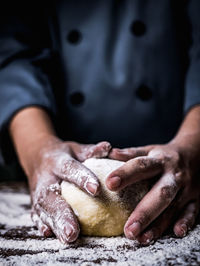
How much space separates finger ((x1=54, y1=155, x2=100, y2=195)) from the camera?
813 millimetres

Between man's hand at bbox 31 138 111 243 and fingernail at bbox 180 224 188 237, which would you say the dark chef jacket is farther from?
fingernail at bbox 180 224 188 237

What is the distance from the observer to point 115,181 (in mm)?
797

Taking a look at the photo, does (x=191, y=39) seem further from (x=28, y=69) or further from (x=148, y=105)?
(x=28, y=69)

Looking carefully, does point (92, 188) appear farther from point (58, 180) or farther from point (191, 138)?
point (191, 138)

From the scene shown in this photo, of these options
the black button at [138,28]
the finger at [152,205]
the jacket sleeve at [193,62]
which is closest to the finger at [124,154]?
the finger at [152,205]

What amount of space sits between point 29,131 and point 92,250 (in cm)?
54

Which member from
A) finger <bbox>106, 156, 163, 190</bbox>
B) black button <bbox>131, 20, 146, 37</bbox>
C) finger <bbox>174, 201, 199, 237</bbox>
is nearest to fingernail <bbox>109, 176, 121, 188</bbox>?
finger <bbox>106, 156, 163, 190</bbox>

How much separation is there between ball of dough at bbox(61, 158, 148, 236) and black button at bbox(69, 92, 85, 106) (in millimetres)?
534

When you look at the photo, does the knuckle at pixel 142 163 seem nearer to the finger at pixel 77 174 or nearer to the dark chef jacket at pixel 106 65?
the finger at pixel 77 174

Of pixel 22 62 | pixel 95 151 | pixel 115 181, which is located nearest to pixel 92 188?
pixel 115 181

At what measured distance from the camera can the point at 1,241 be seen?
0.84 meters

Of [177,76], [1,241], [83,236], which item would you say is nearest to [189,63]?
[177,76]

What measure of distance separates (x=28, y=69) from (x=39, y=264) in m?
0.83

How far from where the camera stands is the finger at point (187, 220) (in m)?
0.84
